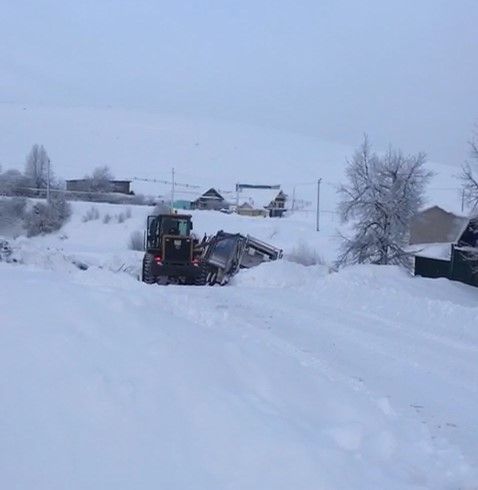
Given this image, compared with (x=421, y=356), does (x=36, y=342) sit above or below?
above

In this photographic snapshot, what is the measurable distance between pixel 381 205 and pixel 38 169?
71379mm

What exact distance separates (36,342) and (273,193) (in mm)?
100881

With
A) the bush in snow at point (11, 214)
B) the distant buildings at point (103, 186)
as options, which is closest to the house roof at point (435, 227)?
the bush in snow at point (11, 214)

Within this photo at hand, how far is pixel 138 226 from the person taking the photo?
65.6 m

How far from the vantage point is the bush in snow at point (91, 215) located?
70094mm

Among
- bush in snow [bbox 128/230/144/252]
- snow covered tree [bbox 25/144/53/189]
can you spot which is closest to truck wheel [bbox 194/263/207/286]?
bush in snow [bbox 128/230/144/252]

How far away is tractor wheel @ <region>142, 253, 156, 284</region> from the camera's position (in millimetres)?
26969

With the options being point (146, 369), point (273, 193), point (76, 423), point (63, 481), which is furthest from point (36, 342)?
point (273, 193)

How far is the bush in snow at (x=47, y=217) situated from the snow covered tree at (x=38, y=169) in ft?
68.7

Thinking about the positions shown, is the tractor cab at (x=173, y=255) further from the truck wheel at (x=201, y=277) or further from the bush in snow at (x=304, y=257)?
the bush in snow at (x=304, y=257)

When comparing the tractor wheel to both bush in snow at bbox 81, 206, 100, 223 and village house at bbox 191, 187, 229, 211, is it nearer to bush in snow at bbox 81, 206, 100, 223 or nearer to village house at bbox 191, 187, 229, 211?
bush in snow at bbox 81, 206, 100, 223

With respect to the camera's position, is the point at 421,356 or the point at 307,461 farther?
the point at 421,356

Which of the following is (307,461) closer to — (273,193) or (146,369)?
(146,369)

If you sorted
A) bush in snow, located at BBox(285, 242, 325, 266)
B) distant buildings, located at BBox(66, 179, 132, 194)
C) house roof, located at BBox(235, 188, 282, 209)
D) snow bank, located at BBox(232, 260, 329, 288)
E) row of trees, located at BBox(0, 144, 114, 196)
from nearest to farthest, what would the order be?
1. snow bank, located at BBox(232, 260, 329, 288)
2. bush in snow, located at BBox(285, 242, 325, 266)
3. row of trees, located at BBox(0, 144, 114, 196)
4. distant buildings, located at BBox(66, 179, 132, 194)
5. house roof, located at BBox(235, 188, 282, 209)
